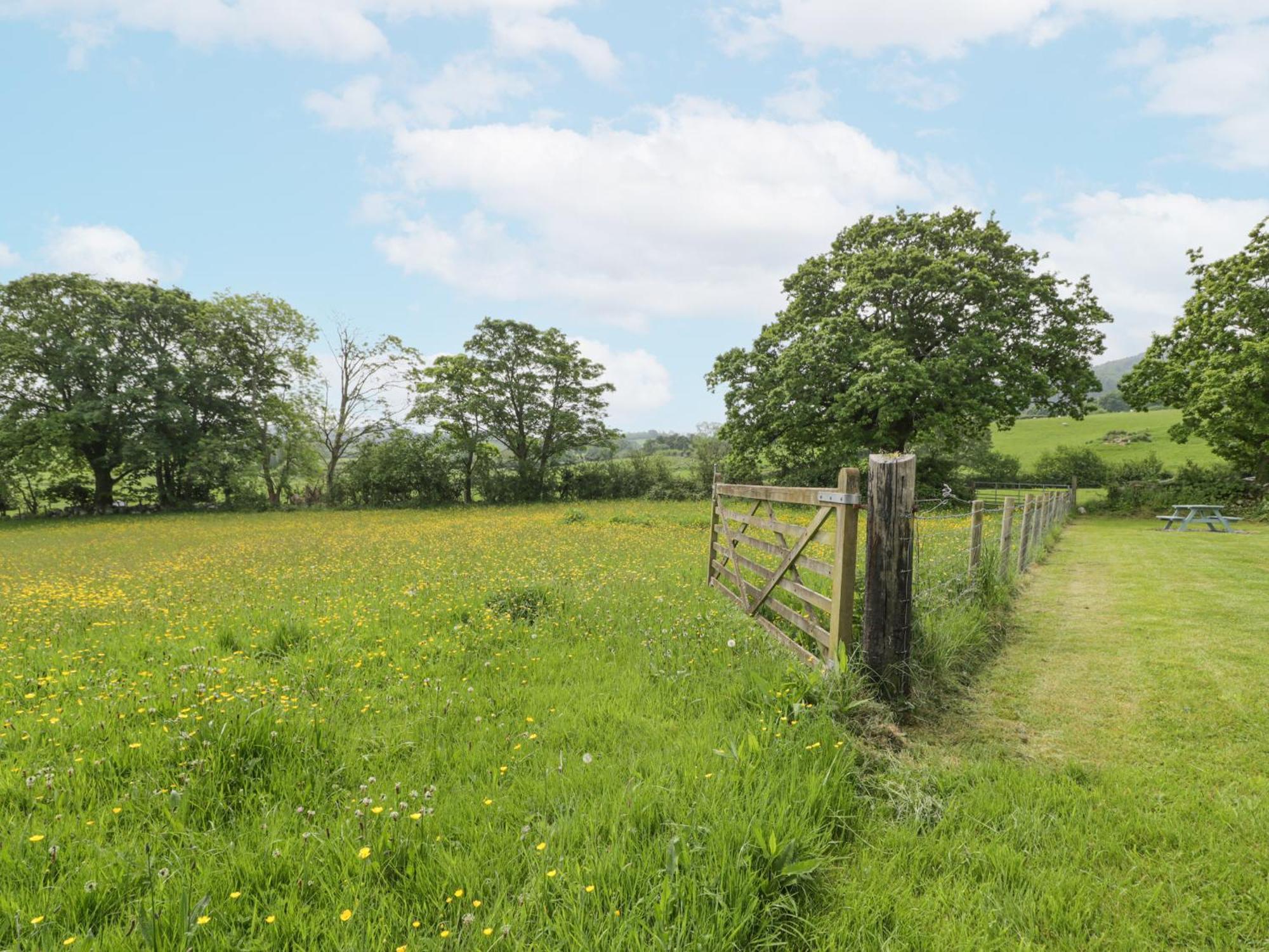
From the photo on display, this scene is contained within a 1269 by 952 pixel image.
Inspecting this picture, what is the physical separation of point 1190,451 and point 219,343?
259 ft

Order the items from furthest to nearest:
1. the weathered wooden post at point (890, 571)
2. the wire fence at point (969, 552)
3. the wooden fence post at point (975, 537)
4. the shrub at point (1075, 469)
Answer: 1. the shrub at point (1075, 469)
2. the wooden fence post at point (975, 537)
3. the wire fence at point (969, 552)
4. the weathered wooden post at point (890, 571)

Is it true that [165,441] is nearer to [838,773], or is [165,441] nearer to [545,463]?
[545,463]

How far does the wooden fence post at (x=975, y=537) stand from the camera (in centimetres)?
765

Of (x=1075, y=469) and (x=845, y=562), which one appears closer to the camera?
(x=845, y=562)

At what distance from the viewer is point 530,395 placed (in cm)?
3981

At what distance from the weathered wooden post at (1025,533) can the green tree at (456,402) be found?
3316 cm

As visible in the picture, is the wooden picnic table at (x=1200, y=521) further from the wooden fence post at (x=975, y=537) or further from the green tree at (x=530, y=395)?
the green tree at (x=530, y=395)

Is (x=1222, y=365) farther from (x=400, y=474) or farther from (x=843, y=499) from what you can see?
(x=400, y=474)

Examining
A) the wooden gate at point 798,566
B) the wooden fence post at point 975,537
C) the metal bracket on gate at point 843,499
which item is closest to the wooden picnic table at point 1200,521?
the wooden fence post at point 975,537

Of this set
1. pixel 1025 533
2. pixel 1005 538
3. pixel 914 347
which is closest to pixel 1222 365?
pixel 914 347

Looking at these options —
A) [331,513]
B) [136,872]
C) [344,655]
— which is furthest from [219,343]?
[136,872]

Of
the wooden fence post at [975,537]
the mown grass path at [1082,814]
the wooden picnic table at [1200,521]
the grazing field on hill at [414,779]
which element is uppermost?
the wooden fence post at [975,537]

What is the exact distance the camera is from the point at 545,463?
3962 cm

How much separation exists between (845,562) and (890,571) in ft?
1.12
